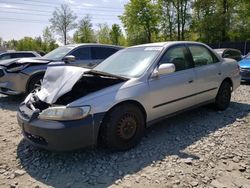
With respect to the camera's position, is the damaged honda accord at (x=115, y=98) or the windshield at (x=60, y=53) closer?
the damaged honda accord at (x=115, y=98)

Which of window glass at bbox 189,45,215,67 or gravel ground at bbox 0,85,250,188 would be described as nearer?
gravel ground at bbox 0,85,250,188

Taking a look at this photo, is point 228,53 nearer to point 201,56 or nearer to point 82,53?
point 82,53

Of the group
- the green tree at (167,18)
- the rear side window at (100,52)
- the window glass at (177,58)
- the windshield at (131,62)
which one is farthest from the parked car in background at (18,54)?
the green tree at (167,18)

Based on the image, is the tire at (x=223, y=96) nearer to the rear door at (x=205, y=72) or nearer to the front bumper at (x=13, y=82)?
the rear door at (x=205, y=72)

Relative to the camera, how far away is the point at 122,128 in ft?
11.5

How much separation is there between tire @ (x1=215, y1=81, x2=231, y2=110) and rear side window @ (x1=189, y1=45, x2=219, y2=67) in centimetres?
59

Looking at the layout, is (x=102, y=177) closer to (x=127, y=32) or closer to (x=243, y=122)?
(x=243, y=122)

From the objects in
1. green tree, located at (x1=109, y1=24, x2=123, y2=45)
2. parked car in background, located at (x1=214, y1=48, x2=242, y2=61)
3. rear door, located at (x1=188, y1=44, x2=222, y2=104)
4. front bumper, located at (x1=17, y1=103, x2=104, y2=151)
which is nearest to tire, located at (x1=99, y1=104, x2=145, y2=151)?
front bumper, located at (x1=17, y1=103, x2=104, y2=151)

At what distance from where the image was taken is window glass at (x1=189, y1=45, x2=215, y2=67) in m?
4.87

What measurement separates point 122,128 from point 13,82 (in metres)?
4.23

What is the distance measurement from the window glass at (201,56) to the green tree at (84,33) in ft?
140

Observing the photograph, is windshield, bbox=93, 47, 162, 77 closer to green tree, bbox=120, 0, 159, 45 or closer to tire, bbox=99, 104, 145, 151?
tire, bbox=99, 104, 145, 151

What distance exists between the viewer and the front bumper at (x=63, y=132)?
3.07 m

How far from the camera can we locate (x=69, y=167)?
3303mm
